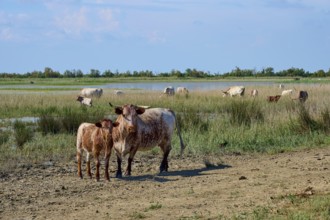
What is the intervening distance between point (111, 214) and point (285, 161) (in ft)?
18.1

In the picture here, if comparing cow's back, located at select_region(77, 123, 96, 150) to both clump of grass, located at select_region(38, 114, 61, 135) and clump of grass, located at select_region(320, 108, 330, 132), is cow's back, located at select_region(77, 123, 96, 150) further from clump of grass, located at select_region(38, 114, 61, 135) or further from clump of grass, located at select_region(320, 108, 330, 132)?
clump of grass, located at select_region(320, 108, 330, 132)

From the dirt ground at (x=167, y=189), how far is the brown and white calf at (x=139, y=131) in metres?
0.47

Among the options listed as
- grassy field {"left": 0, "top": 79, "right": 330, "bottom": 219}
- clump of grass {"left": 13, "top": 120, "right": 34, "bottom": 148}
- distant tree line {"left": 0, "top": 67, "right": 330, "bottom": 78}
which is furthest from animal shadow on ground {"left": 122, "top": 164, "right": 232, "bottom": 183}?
distant tree line {"left": 0, "top": 67, "right": 330, "bottom": 78}

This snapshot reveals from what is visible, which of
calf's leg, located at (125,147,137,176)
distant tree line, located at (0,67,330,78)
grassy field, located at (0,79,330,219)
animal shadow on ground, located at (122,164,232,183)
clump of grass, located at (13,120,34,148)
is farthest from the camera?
distant tree line, located at (0,67,330,78)

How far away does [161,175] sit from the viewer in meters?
12.4

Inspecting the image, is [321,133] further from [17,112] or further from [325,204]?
[17,112]

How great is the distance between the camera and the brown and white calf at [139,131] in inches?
470

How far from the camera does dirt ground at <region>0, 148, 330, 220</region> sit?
8922 mm

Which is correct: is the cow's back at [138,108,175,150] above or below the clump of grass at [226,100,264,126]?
above

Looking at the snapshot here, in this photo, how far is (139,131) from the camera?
40.2 feet

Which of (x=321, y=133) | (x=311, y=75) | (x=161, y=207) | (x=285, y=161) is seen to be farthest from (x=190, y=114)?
(x=311, y=75)

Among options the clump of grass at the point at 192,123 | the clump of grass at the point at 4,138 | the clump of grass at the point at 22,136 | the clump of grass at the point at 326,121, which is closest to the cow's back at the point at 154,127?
the clump of grass at the point at 22,136

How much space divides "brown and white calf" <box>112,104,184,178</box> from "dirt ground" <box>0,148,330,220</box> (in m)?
0.47

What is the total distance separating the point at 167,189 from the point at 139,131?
191 centimetres
